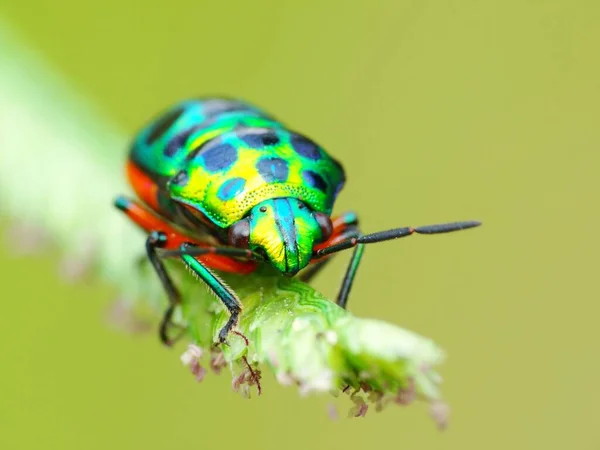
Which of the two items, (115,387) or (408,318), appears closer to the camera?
(115,387)

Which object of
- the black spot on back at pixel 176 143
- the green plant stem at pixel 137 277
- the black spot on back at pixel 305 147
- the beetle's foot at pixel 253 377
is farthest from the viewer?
the black spot on back at pixel 176 143

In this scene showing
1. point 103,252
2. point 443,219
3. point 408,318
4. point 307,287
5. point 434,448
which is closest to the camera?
point 307,287

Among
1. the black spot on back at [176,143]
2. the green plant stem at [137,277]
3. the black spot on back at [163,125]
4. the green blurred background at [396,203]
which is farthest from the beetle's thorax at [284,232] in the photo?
the green blurred background at [396,203]

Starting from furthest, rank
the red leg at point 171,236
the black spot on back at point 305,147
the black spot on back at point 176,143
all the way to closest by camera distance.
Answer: the black spot on back at point 176,143, the black spot on back at point 305,147, the red leg at point 171,236

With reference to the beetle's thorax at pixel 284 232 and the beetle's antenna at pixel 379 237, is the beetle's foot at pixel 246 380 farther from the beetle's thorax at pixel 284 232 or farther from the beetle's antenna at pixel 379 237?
the beetle's antenna at pixel 379 237

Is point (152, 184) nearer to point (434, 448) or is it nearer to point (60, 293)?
point (60, 293)

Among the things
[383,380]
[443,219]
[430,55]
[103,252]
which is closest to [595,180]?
[443,219]

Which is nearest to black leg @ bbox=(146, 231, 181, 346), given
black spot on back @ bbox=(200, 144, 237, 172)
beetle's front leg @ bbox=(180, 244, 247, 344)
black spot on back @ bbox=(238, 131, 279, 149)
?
beetle's front leg @ bbox=(180, 244, 247, 344)
